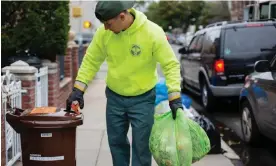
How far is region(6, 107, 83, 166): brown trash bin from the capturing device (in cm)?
365

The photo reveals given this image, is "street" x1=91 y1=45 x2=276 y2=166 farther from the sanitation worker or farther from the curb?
the sanitation worker

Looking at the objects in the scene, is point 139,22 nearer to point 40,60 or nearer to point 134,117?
point 134,117

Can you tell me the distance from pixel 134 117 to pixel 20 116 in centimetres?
97

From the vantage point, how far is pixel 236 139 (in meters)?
7.23

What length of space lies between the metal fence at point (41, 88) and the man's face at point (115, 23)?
8.67 feet

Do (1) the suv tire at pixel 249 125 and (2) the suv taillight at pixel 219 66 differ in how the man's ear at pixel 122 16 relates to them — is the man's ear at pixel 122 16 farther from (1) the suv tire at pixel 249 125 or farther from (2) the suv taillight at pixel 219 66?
(2) the suv taillight at pixel 219 66

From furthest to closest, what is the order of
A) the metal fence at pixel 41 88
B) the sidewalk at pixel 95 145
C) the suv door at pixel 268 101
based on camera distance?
1. the metal fence at pixel 41 88
2. the sidewalk at pixel 95 145
3. the suv door at pixel 268 101

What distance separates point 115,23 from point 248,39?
5157 millimetres

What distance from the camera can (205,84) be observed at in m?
9.69

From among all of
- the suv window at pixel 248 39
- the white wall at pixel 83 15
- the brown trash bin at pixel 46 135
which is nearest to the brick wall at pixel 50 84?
the brown trash bin at pixel 46 135

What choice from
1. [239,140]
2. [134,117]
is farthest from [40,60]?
[134,117]

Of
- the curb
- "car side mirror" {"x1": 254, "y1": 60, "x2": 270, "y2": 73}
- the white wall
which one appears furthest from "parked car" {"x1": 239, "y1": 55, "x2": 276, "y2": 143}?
the white wall

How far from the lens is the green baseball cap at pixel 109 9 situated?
3715 millimetres

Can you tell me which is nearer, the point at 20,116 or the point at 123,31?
the point at 20,116
